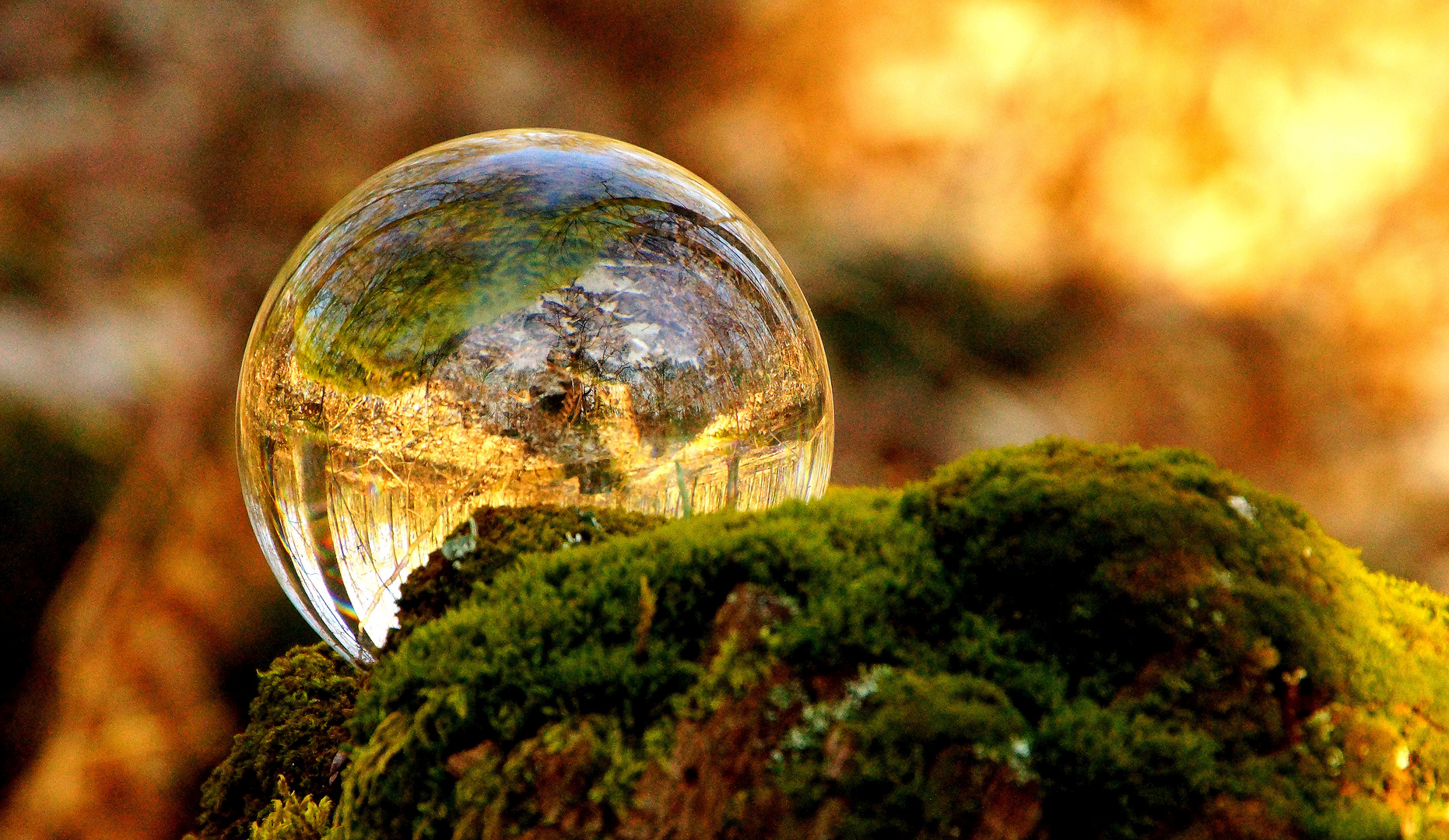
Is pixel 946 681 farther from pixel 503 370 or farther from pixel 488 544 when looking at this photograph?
pixel 503 370

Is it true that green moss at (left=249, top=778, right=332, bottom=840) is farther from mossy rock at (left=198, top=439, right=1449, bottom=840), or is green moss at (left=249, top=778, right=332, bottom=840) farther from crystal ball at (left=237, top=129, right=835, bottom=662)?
mossy rock at (left=198, top=439, right=1449, bottom=840)

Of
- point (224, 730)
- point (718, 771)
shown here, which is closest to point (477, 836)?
point (718, 771)

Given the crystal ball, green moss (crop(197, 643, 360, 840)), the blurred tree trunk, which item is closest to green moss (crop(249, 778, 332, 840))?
green moss (crop(197, 643, 360, 840))

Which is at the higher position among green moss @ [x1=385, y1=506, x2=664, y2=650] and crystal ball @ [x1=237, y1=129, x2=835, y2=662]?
crystal ball @ [x1=237, y1=129, x2=835, y2=662]

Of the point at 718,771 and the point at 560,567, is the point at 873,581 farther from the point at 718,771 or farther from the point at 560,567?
the point at 560,567

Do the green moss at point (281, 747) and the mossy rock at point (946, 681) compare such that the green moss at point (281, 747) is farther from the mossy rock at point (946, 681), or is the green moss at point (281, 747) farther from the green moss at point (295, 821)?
the mossy rock at point (946, 681)

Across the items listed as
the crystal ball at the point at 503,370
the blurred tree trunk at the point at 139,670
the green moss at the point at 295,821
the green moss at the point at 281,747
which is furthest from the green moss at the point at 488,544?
the blurred tree trunk at the point at 139,670

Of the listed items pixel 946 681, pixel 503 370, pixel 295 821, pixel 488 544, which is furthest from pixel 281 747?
pixel 946 681
